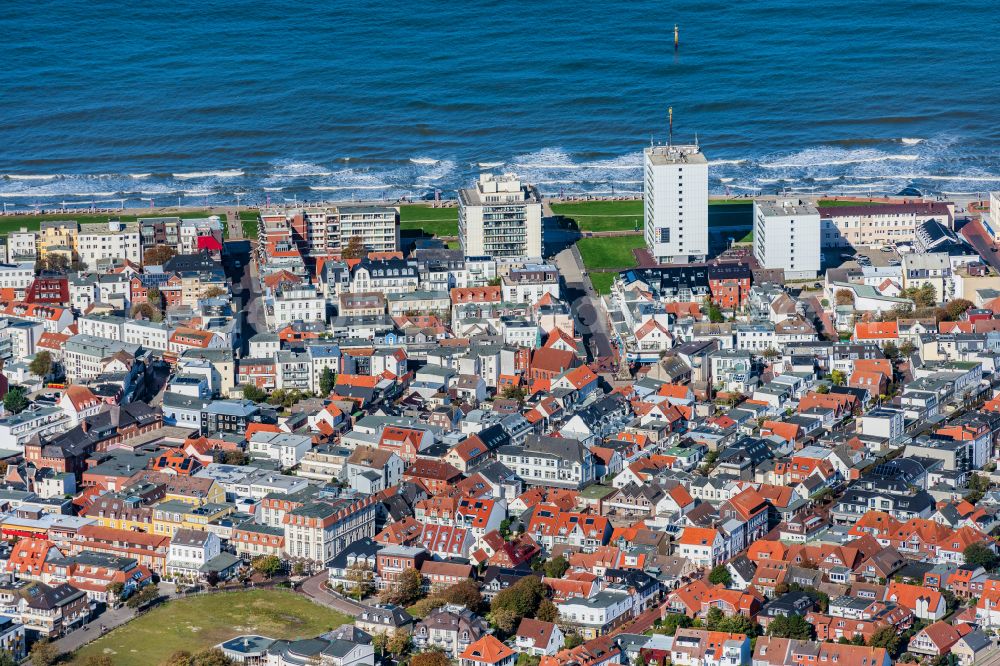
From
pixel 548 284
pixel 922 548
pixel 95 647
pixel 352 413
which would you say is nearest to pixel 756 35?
pixel 548 284

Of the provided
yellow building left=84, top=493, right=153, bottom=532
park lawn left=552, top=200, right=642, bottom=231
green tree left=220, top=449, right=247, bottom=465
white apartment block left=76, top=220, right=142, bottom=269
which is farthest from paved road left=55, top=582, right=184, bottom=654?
park lawn left=552, top=200, right=642, bottom=231

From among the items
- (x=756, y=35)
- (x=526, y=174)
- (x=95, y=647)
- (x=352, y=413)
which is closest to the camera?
(x=95, y=647)

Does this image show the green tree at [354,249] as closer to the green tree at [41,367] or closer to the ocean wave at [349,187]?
the ocean wave at [349,187]

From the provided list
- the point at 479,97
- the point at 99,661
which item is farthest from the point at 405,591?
the point at 479,97

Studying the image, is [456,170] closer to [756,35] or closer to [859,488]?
[756,35]

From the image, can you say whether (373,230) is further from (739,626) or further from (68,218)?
(739,626)

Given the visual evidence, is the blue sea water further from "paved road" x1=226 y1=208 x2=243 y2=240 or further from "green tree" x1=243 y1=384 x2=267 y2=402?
"green tree" x1=243 y1=384 x2=267 y2=402
